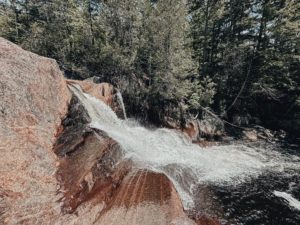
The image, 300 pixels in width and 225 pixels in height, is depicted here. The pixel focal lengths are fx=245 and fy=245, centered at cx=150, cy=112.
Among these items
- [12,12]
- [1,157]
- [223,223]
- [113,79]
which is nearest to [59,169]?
[1,157]

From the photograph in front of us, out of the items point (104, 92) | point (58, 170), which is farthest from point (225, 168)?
point (104, 92)

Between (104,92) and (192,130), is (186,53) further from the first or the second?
(104,92)

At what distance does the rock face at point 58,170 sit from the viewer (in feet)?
25.3

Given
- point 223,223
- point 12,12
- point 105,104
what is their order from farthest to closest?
point 12,12
point 105,104
point 223,223

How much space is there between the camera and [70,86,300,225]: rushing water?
10883mm

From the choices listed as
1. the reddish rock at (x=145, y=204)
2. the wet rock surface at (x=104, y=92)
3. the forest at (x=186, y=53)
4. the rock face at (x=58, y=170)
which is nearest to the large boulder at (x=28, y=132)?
the rock face at (x=58, y=170)

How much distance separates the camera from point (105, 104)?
18094 millimetres

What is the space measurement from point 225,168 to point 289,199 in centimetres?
362

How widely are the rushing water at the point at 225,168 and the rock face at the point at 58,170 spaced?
1203mm

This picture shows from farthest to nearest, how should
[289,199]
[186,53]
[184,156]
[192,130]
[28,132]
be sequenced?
[186,53], [192,130], [184,156], [289,199], [28,132]

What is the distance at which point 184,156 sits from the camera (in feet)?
49.9

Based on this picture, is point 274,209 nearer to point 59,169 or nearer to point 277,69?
point 59,169

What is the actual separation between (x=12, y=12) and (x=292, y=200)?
4143 cm

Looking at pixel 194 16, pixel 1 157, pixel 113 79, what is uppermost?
pixel 194 16
